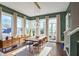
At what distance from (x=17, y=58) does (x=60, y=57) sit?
3.68 feet

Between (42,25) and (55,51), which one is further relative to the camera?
(42,25)

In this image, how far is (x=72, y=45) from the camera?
3.32m

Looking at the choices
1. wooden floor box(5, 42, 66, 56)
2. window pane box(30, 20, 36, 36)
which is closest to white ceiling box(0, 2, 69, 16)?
window pane box(30, 20, 36, 36)

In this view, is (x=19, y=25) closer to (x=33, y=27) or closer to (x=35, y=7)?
(x=33, y=27)

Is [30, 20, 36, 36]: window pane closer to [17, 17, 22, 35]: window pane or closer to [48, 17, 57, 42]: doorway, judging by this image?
[17, 17, 22, 35]: window pane

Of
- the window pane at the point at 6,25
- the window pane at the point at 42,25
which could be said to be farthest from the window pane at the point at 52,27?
the window pane at the point at 6,25

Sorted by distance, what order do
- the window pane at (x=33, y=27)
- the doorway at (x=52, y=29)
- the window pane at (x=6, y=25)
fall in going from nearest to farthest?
1. the window pane at (x=6, y=25)
2. the window pane at (x=33, y=27)
3. the doorway at (x=52, y=29)

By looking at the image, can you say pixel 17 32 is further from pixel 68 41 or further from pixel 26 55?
pixel 68 41

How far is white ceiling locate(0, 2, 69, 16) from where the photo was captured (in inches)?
123

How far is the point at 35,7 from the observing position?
126 inches

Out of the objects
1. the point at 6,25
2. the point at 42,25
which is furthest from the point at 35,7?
the point at 6,25

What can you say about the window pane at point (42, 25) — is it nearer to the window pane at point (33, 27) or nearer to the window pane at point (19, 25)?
the window pane at point (33, 27)

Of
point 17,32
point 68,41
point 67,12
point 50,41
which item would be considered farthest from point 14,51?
point 67,12

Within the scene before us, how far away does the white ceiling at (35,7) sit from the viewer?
10.2ft
